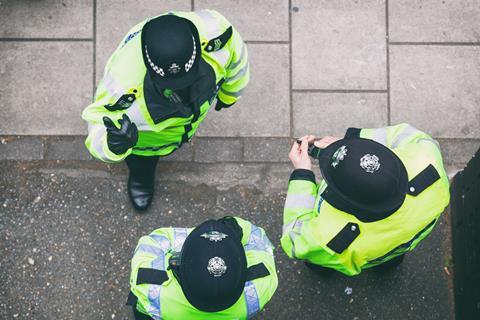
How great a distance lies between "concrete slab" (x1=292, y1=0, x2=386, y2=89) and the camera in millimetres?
4367

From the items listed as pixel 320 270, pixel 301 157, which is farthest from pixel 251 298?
pixel 320 270

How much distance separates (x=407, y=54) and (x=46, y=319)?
Result: 3.39 meters

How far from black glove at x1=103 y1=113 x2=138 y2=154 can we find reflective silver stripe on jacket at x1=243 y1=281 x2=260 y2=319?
1.00 metres

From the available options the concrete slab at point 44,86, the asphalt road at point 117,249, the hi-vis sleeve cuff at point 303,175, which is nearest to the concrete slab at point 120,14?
the concrete slab at point 44,86

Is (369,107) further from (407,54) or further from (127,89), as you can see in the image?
(127,89)

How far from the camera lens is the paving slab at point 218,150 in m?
4.28

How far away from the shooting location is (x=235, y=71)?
3.38 m

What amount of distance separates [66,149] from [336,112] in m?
2.11

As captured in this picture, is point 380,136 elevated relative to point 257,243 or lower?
elevated

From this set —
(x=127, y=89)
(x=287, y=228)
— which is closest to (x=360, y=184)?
(x=287, y=228)

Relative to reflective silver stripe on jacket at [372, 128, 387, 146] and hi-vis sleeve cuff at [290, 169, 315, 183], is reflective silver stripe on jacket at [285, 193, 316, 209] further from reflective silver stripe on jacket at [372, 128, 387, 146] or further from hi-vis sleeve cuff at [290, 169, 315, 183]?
reflective silver stripe on jacket at [372, 128, 387, 146]

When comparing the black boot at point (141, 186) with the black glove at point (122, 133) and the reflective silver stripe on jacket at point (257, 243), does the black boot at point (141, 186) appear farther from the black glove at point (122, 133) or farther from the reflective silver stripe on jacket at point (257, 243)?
the reflective silver stripe on jacket at point (257, 243)

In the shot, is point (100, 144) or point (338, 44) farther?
point (338, 44)

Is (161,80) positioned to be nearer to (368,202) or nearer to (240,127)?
(368,202)
